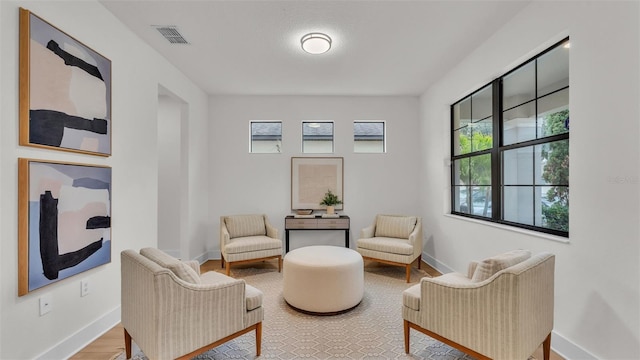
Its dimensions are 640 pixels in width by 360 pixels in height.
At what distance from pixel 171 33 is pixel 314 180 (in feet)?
9.46

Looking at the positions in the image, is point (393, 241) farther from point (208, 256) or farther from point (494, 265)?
point (208, 256)

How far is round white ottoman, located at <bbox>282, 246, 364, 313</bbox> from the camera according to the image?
2.72 meters

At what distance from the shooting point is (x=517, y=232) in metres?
2.59

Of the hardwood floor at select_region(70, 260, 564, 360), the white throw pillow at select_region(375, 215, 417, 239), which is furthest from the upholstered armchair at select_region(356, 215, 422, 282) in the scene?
the hardwood floor at select_region(70, 260, 564, 360)

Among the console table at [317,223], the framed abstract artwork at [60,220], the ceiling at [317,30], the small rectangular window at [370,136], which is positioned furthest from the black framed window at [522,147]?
the framed abstract artwork at [60,220]

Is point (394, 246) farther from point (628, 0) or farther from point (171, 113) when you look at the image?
point (171, 113)

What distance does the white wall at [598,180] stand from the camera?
1699mm

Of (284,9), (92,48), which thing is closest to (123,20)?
(92,48)

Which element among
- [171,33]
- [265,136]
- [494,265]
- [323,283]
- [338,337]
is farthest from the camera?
[265,136]

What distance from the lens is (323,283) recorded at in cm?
271

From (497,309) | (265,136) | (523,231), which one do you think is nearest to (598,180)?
(523,231)

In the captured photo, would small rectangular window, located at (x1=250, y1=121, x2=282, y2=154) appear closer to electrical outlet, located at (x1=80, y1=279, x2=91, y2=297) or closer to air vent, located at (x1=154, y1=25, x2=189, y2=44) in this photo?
air vent, located at (x1=154, y1=25, x2=189, y2=44)

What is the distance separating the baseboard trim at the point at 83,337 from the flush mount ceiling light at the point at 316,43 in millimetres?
3021

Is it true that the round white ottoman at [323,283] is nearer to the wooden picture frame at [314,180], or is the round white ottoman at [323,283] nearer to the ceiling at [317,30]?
the wooden picture frame at [314,180]
